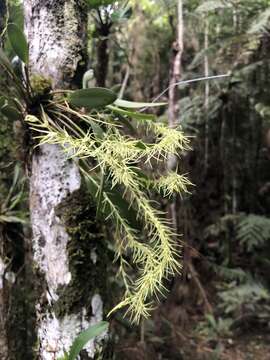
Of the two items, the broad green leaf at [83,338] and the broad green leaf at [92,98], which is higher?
the broad green leaf at [92,98]

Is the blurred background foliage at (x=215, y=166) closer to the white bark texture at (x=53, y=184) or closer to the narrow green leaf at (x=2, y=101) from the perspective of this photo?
the white bark texture at (x=53, y=184)

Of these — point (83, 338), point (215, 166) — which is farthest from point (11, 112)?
point (215, 166)

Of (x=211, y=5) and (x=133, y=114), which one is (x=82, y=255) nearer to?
(x=133, y=114)

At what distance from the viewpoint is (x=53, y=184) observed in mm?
907

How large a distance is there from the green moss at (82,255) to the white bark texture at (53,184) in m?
0.01

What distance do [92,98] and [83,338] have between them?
0.47 m

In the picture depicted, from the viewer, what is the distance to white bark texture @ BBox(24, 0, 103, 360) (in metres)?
0.89

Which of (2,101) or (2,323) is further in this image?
(2,323)

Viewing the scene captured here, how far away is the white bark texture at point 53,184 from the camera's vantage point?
888mm

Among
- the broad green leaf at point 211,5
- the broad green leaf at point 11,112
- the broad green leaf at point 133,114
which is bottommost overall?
the broad green leaf at point 133,114

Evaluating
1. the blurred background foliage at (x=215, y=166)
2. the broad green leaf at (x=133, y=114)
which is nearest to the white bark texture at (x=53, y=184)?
the broad green leaf at (x=133, y=114)

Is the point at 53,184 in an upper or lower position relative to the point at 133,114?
lower

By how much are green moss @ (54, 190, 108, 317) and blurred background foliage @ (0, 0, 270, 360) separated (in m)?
0.82

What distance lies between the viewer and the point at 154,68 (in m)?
3.09
